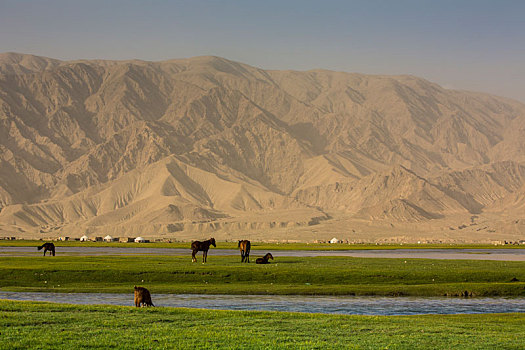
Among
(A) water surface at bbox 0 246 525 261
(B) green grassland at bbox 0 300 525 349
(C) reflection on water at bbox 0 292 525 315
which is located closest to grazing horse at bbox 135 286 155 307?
(B) green grassland at bbox 0 300 525 349

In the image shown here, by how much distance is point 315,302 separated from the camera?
41219mm

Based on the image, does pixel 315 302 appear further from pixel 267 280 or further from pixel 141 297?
pixel 267 280

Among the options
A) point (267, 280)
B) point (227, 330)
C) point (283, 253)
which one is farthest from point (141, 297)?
point (283, 253)

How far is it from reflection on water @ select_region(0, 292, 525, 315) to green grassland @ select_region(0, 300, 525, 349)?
575 cm

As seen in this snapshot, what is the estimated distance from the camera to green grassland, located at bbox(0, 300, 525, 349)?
23344mm

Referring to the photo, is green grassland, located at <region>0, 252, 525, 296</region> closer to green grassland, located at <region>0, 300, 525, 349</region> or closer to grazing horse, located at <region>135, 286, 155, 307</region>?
grazing horse, located at <region>135, 286, 155, 307</region>

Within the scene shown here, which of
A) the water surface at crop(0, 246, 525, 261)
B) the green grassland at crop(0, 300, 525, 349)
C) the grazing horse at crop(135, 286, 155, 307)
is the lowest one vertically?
the green grassland at crop(0, 300, 525, 349)

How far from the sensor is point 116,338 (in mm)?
23859

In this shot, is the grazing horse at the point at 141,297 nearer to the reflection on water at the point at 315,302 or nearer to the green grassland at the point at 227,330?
the green grassland at the point at 227,330

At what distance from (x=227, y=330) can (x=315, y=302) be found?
15738 mm

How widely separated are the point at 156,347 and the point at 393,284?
34.2 metres

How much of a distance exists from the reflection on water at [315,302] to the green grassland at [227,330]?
5748 millimetres

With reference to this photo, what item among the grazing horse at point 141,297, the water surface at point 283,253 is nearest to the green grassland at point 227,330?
the grazing horse at point 141,297

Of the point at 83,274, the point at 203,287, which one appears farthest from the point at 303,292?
the point at 83,274
